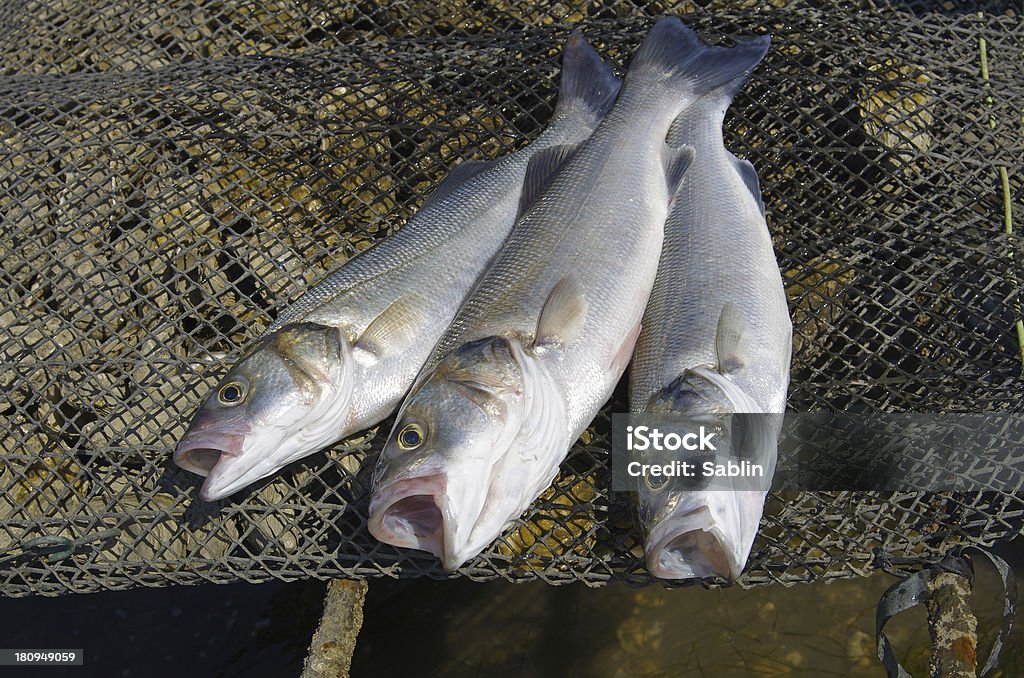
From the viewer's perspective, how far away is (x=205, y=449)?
3098 mm

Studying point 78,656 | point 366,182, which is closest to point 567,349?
point 366,182

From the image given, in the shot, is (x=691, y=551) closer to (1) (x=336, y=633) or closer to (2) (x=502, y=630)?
A: (1) (x=336, y=633)

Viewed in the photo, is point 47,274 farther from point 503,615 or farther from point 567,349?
point 503,615

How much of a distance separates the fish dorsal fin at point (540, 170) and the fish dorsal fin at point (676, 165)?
0.47 m

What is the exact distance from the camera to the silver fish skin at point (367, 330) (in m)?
3.08

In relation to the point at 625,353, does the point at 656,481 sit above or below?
below

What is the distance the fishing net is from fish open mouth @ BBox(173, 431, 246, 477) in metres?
0.43

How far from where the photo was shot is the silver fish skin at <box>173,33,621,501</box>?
3076 mm

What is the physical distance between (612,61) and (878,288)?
1.96 m

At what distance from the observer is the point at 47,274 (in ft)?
14.4

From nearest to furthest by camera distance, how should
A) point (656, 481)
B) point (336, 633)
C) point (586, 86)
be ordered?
1. point (656, 481)
2. point (336, 633)
3. point (586, 86)

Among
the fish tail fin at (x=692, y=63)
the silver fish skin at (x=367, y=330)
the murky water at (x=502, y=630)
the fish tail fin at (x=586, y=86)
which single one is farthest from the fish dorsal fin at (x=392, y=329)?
the murky water at (x=502, y=630)

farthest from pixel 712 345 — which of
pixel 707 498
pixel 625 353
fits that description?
pixel 707 498

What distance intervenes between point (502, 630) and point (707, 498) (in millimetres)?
2937
